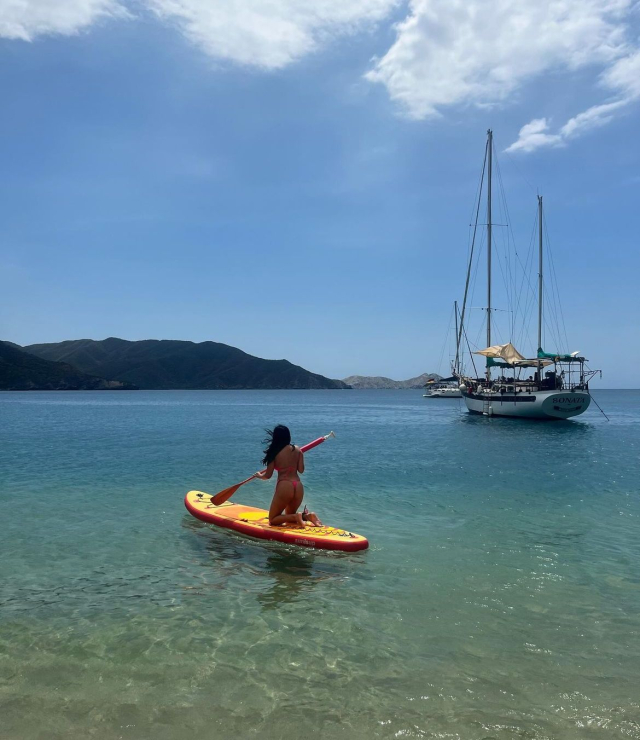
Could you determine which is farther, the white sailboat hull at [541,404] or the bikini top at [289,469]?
the white sailboat hull at [541,404]

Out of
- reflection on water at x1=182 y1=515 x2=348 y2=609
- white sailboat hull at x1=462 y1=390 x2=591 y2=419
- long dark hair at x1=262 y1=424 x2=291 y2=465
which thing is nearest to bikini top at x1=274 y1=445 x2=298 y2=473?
long dark hair at x1=262 y1=424 x2=291 y2=465

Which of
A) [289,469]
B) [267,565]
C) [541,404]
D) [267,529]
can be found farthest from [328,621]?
[541,404]

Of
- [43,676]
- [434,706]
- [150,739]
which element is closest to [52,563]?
[43,676]

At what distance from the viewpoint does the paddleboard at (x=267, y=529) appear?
10445 millimetres

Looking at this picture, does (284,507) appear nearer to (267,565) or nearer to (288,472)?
(288,472)

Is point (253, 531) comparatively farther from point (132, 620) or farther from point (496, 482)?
point (496, 482)

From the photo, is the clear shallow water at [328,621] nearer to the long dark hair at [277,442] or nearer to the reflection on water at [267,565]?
the reflection on water at [267,565]

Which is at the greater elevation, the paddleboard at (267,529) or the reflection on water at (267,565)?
the paddleboard at (267,529)

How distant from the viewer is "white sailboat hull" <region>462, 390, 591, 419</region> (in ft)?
153

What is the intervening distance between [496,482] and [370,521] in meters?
8.07

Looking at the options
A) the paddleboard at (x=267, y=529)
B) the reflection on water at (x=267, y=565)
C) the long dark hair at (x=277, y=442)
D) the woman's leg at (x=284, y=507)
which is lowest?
the reflection on water at (x=267, y=565)

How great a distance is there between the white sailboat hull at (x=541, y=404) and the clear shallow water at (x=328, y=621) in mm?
31319

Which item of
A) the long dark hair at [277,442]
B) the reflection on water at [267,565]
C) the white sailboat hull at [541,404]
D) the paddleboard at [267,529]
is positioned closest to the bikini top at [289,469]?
the long dark hair at [277,442]

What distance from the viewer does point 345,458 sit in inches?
1080
